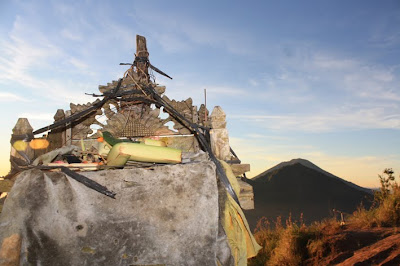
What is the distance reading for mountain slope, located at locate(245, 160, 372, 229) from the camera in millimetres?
23344

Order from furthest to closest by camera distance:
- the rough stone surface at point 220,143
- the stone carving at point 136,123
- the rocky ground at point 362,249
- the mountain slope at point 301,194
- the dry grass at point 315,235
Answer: the mountain slope at point 301,194, the dry grass at point 315,235, the stone carving at point 136,123, the rocky ground at point 362,249, the rough stone surface at point 220,143

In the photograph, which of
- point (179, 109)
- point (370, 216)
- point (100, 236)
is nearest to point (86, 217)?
point (100, 236)

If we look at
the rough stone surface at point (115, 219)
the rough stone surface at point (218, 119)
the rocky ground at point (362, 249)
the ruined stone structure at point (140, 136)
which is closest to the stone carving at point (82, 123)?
the ruined stone structure at point (140, 136)

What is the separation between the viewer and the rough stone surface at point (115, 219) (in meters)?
3.08

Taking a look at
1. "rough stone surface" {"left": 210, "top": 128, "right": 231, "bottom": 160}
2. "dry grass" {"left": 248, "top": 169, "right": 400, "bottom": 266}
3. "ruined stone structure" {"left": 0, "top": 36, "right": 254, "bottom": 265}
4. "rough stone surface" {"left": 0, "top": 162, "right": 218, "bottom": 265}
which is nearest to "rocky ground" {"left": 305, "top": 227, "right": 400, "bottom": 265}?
"dry grass" {"left": 248, "top": 169, "right": 400, "bottom": 266}

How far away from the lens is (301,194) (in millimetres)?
27250

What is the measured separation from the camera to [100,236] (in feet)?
10.4

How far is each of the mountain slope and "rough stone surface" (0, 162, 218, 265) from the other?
62.6 feet

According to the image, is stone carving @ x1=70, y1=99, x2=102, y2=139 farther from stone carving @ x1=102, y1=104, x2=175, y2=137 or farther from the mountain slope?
the mountain slope

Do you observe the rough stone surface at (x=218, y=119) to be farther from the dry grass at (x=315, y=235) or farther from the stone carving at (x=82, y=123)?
the dry grass at (x=315, y=235)

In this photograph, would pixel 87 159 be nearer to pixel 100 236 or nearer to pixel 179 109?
pixel 100 236

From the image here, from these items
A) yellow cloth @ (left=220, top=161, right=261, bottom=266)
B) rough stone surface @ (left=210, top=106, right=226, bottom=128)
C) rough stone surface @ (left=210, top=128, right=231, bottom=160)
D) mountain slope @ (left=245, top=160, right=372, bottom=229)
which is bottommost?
mountain slope @ (left=245, top=160, right=372, bottom=229)

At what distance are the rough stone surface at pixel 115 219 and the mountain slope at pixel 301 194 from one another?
19.1 meters

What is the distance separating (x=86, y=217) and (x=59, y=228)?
30 centimetres
